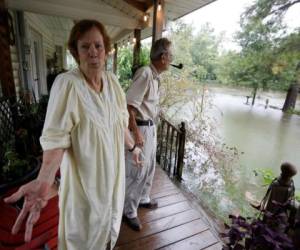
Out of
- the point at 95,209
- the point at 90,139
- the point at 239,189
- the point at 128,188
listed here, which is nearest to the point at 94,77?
the point at 90,139

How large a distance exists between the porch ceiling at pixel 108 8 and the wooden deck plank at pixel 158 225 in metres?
2.84

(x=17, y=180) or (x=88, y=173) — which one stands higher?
(x=88, y=173)

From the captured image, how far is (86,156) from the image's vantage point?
0.82m

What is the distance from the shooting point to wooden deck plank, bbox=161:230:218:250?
157cm

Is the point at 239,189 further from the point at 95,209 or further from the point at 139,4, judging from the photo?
the point at 139,4

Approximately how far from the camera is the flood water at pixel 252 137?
2.28 m

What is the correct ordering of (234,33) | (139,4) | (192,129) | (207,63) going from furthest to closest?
(207,63), (192,129), (139,4), (234,33)

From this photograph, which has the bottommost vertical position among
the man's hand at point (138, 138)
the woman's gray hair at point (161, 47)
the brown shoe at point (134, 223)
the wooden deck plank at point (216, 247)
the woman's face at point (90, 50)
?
the wooden deck plank at point (216, 247)

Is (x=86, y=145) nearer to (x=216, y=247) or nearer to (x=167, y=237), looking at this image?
(x=167, y=237)

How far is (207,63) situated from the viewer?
473 cm

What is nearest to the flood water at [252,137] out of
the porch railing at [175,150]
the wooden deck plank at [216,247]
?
the porch railing at [175,150]

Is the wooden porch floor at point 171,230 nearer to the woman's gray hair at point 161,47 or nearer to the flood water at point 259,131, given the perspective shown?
the flood water at point 259,131

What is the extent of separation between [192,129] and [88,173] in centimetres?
335

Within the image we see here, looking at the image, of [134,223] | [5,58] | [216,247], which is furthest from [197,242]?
[5,58]
